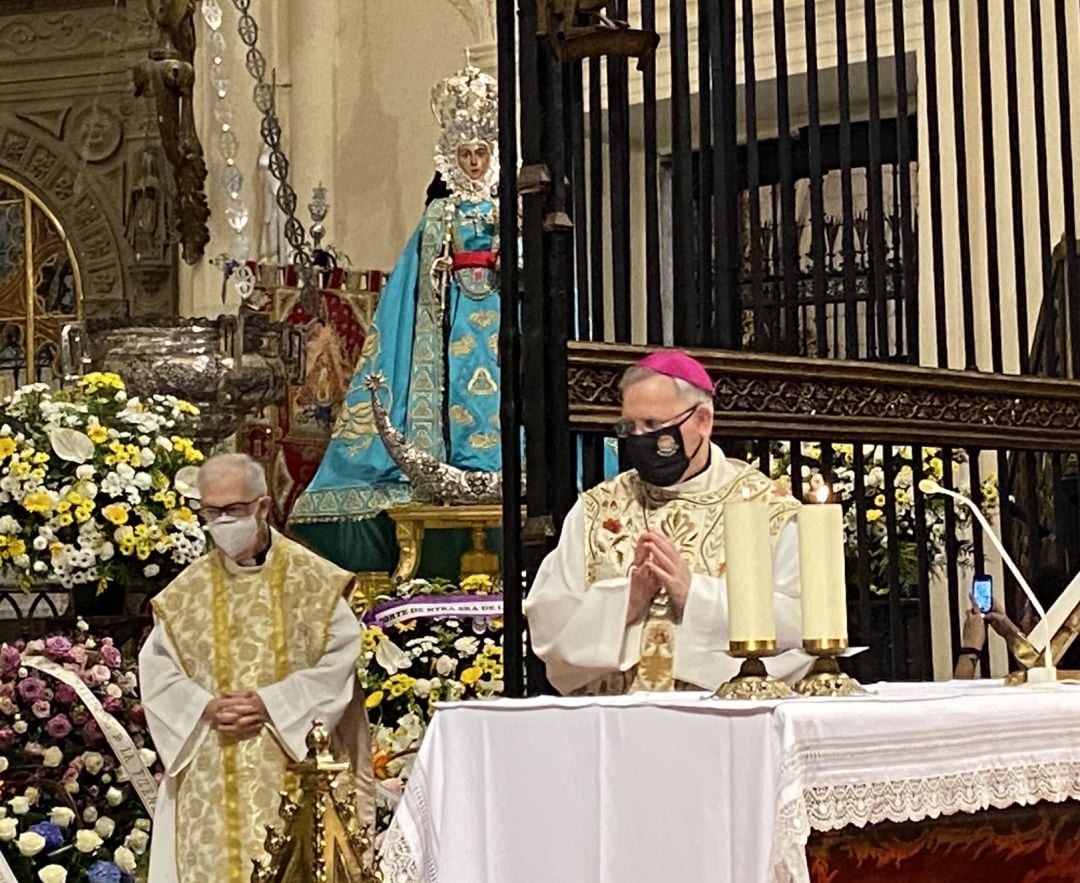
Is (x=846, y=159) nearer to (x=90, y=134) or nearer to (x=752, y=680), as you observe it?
(x=752, y=680)

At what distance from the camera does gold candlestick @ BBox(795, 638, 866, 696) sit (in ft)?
13.1

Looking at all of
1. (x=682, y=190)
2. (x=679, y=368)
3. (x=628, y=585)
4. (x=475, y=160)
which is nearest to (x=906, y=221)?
(x=682, y=190)

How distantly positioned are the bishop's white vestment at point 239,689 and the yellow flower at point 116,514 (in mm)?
678

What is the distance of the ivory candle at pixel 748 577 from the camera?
3.96 metres

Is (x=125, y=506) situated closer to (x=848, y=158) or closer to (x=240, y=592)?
(x=240, y=592)

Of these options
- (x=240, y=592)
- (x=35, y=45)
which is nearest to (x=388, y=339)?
(x=240, y=592)

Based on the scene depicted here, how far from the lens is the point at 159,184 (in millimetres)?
11930

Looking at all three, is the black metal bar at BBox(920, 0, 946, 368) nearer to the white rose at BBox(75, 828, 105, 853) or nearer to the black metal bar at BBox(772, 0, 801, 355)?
the black metal bar at BBox(772, 0, 801, 355)

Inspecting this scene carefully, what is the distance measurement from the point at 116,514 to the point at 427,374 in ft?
6.89

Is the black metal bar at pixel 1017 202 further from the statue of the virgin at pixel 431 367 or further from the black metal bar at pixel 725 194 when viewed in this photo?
the statue of the virgin at pixel 431 367

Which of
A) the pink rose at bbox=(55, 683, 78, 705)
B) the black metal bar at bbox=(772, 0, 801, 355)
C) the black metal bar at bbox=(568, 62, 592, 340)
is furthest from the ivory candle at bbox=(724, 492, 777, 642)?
the pink rose at bbox=(55, 683, 78, 705)

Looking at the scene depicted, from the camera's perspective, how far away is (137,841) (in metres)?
7.11

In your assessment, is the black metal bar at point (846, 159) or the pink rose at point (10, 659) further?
the pink rose at point (10, 659)

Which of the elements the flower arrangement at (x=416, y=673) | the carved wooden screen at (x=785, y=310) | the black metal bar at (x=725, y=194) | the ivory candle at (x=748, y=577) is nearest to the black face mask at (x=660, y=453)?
the carved wooden screen at (x=785, y=310)
